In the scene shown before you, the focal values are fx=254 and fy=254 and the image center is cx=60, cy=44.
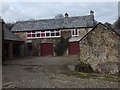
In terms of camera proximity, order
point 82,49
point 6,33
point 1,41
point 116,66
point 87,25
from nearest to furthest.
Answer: point 116,66, point 82,49, point 1,41, point 6,33, point 87,25

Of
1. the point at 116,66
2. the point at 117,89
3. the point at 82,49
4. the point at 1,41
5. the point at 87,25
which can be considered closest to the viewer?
the point at 117,89

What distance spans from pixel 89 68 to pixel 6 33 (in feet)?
48.1

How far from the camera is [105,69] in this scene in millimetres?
22703

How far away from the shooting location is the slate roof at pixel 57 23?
41744 mm

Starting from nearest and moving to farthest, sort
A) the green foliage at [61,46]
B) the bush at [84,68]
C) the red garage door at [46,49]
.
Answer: the bush at [84,68], the green foliage at [61,46], the red garage door at [46,49]

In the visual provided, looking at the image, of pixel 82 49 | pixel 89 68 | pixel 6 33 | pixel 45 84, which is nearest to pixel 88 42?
pixel 82 49

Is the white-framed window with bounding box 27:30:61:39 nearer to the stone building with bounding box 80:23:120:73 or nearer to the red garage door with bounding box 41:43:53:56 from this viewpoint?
the red garage door with bounding box 41:43:53:56

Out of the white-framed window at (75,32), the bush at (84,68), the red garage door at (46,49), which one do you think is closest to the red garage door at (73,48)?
the white-framed window at (75,32)

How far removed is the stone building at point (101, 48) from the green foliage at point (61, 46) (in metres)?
16.8

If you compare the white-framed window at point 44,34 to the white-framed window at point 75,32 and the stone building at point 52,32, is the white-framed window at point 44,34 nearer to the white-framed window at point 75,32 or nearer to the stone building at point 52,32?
→ the stone building at point 52,32

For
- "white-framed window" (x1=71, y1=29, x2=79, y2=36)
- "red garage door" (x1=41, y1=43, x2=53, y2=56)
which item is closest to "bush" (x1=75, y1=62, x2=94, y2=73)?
"white-framed window" (x1=71, y1=29, x2=79, y2=36)

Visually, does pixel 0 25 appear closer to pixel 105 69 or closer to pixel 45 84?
pixel 105 69

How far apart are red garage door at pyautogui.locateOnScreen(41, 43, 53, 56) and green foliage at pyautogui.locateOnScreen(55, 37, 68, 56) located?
130 cm

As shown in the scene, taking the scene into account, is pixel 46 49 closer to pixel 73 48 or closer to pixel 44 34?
pixel 44 34
